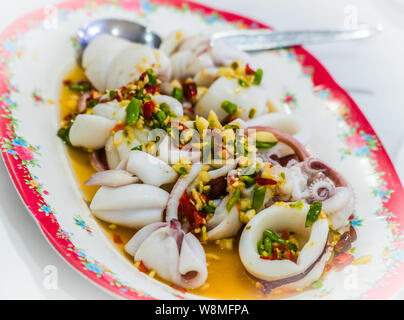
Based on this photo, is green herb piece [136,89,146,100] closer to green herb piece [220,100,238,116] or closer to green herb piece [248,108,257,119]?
green herb piece [220,100,238,116]

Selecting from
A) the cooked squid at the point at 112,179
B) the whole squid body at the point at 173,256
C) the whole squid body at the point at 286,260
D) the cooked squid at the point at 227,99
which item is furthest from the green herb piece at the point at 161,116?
the whole squid body at the point at 286,260

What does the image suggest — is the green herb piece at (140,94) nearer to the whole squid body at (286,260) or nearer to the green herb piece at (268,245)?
the whole squid body at (286,260)

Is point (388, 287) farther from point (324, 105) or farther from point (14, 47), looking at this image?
point (14, 47)

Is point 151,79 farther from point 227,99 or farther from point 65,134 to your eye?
point 65,134

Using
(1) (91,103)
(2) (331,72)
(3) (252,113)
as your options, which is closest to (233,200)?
(3) (252,113)

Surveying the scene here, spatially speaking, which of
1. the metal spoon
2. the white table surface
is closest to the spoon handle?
the metal spoon
